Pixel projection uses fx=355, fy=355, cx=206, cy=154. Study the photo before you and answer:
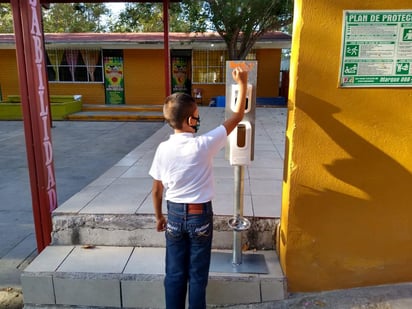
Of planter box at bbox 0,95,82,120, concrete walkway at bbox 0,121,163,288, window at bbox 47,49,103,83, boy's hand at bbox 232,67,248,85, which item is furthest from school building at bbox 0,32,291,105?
boy's hand at bbox 232,67,248,85

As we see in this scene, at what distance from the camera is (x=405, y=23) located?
2178mm

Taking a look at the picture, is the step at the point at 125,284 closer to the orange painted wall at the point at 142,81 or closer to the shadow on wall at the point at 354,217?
the shadow on wall at the point at 354,217

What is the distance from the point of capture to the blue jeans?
2.06 metres

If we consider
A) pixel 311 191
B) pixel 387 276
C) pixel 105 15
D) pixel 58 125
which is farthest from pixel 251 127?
pixel 105 15

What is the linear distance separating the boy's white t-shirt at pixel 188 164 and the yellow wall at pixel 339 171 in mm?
668

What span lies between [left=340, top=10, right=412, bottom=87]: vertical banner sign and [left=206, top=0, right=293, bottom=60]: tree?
28.1ft

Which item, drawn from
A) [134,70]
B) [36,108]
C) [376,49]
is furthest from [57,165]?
[134,70]

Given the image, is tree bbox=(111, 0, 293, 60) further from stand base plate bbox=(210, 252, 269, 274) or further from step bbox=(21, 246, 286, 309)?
step bbox=(21, 246, 286, 309)

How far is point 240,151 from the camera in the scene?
2383 mm

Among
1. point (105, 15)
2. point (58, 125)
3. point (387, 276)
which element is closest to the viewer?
point (387, 276)

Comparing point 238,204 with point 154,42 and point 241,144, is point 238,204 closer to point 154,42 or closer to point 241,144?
point 241,144

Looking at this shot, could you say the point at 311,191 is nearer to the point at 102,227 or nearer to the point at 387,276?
the point at 387,276

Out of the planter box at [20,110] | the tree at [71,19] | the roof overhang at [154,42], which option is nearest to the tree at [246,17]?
the roof overhang at [154,42]

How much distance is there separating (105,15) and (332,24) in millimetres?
33463
